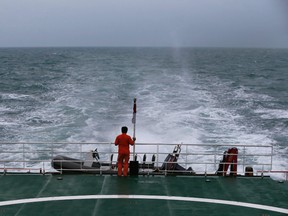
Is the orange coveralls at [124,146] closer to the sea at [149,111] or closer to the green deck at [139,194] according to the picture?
the green deck at [139,194]

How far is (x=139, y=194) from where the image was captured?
1097 centimetres

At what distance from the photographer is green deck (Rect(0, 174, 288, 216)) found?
9938 mm

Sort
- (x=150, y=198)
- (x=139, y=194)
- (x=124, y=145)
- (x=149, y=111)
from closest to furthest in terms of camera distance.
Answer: (x=150, y=198), (x=139, y=194), (x=124, y=145), (x=149, y=111)

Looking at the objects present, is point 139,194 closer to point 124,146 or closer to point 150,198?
point 150,198

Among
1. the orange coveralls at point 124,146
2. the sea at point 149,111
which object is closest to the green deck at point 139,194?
the orange coveralls at point 124,146

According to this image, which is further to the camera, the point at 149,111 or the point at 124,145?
the point at 149,111

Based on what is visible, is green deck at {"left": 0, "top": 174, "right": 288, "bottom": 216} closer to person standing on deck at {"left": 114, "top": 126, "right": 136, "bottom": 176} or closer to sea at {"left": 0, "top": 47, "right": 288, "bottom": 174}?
person standing on deck at {"left": 114, "top": 126, "right": 136, "bottom": 176}

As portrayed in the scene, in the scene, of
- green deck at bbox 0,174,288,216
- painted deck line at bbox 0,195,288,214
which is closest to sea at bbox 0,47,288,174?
green deck at bbox 0,174,288,216

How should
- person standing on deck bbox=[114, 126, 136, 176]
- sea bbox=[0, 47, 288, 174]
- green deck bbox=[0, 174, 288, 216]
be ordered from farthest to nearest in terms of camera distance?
sea bbox=[0, 47, 288, 174] → person standing on deck bbox=[114, 126, 136, 176] → green deck bbox=[0, 174, 288, 216]

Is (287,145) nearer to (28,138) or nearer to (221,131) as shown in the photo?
(221,131)

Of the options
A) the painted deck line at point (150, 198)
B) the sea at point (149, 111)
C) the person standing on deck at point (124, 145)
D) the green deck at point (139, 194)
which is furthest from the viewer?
the sea at point (149, 111)

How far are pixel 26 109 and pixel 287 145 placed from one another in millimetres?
24916

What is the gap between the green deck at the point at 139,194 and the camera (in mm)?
9938

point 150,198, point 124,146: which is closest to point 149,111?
point 124,146
